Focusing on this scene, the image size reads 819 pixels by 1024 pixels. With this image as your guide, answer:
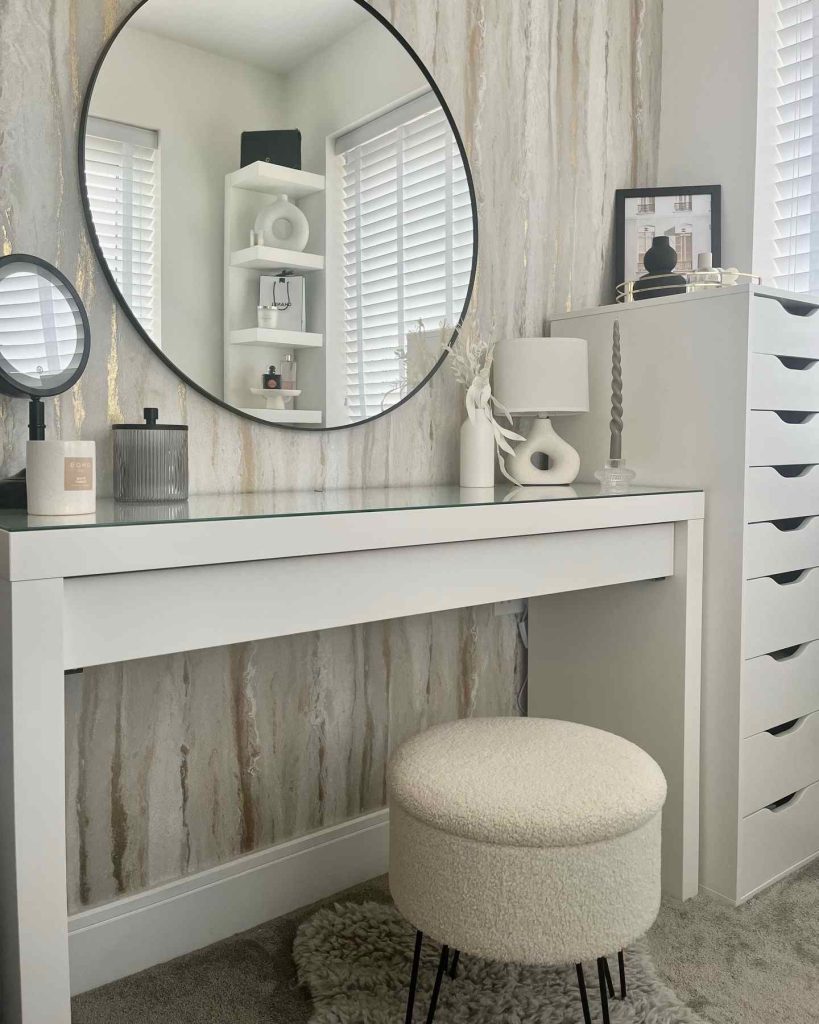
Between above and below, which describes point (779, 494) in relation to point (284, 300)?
below

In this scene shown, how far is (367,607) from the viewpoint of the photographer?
1234mm

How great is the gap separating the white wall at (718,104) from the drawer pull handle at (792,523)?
0.70 m

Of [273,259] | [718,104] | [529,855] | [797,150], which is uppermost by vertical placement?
[718,104]

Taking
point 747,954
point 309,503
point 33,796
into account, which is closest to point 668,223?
point 309,503

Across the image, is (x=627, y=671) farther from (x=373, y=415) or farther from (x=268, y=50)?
(x=268, y=50)

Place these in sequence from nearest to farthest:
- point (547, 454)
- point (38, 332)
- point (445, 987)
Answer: point (38, 332) < point (445, 987) < point (547, 454)

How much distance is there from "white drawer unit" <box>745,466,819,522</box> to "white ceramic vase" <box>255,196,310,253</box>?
3.15 ft

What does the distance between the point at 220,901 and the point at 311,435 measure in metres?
0.88

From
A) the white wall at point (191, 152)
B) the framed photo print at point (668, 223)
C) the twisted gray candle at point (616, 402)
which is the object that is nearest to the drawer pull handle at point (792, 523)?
the twisted gray candle at point (616, 402)

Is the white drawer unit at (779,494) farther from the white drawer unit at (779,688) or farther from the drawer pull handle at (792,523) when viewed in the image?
the white drawer unit at (779,688)

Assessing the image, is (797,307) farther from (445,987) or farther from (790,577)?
(445,987)

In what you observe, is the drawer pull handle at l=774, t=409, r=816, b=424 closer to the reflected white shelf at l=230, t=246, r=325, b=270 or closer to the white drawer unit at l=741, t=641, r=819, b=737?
the white drawer unit at l=741, t=641, r=819, b=737

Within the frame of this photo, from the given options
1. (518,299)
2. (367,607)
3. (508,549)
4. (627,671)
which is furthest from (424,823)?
(518,299)

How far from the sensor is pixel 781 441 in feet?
5.56
